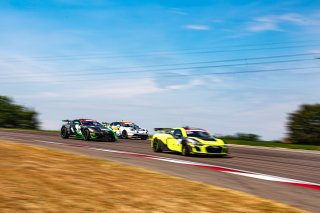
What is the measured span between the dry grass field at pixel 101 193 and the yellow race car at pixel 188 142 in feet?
24.3

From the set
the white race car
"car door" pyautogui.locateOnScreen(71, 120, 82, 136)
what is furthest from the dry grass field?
the white race car

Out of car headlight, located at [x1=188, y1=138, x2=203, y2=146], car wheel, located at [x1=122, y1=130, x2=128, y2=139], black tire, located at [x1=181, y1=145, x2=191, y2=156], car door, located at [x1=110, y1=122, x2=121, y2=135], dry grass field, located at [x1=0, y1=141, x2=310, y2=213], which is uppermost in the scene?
car door, located at [x1=110, y1=122, x2=121, y2=135]

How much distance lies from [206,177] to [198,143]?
6.24m

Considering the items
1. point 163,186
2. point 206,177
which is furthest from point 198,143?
point 163,186

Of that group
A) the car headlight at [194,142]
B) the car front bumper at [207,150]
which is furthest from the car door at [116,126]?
the car front bumper at [207,150]

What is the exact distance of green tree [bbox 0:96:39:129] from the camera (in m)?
51.6

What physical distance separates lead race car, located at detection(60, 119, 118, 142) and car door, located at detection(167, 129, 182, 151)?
23.9ft

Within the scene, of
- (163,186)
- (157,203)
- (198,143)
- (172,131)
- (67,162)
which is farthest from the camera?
(172,131)

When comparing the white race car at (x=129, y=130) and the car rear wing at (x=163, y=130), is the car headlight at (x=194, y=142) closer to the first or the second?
the car rear wing at (x=163, y=130)

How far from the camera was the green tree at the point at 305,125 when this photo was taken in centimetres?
3008

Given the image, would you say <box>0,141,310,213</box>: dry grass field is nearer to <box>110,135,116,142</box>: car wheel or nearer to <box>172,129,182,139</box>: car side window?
<box>172,129,182,139</box>: car side window

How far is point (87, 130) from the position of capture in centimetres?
2395

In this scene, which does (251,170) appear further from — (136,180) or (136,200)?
(136,200)

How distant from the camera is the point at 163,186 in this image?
7.69 metres
